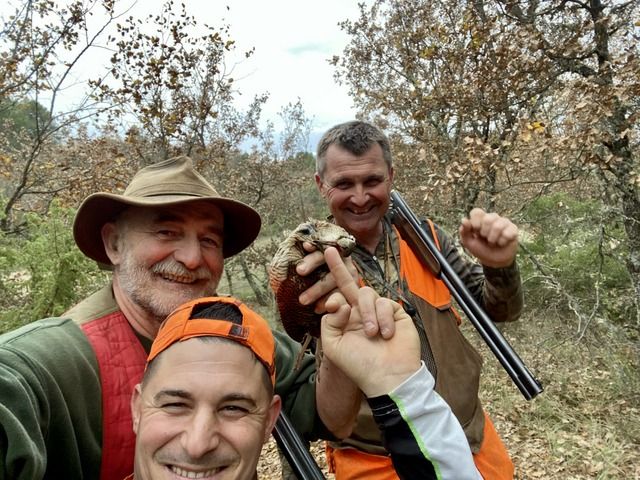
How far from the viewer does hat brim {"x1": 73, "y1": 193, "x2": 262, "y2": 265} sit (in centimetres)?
215

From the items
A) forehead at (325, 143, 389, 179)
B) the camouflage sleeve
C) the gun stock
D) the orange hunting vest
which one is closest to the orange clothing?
the orange hunting vest

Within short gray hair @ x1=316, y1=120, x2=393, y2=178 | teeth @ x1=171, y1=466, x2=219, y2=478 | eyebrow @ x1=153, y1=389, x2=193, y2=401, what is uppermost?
short gray hair @ x1=316, y1=120, x2=393, y2=178

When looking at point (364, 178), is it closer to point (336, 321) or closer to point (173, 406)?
point (336, 321)

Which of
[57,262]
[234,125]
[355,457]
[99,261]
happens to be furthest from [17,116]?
[355,457]

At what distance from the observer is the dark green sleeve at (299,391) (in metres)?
2.32

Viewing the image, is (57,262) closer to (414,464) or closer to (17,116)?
(414,464)

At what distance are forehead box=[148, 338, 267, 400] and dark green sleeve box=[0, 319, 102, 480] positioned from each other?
299 mm

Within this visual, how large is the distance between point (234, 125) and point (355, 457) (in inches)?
449

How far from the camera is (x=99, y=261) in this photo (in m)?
2.57

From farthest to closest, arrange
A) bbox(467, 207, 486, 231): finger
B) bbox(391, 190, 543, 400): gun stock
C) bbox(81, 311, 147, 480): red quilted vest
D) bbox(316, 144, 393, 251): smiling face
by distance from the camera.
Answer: bbox(316, 144, 393, 251): smiling face
bbox(391, 190, 543, 400): gun stock
bbox(467, 207, 486, 231): finger
bbox(81, 311, 147, 480): red quilted vest

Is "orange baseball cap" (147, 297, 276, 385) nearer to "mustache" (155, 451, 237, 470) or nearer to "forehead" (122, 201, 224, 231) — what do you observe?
"mustache" (155, 451, 237, 470)

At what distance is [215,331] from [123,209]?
109 centimetres

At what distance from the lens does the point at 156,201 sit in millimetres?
2102

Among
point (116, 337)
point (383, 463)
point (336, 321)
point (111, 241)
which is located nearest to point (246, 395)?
point (336, 321)
